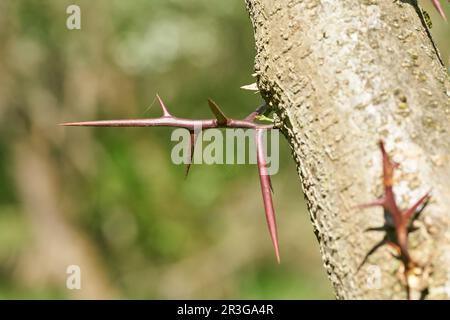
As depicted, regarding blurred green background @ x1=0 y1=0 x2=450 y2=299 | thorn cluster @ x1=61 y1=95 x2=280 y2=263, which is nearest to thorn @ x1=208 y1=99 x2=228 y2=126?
thorn cluster @ x1=61 y1=95 x2=280 y2=263

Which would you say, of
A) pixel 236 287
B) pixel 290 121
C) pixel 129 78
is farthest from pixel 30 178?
pixel 290 121

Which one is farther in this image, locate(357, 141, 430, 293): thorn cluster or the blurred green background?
the blurred green background

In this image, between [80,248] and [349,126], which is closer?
[349,126]

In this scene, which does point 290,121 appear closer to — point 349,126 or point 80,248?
point 349,126

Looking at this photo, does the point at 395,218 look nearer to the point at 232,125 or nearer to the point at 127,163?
the point at 232,125

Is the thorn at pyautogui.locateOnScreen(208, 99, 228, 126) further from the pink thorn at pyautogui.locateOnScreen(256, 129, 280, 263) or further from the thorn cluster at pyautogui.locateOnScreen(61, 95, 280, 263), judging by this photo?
the pink thorn at pyautogui.locateOnScreen(256, 129, 280, 263)
